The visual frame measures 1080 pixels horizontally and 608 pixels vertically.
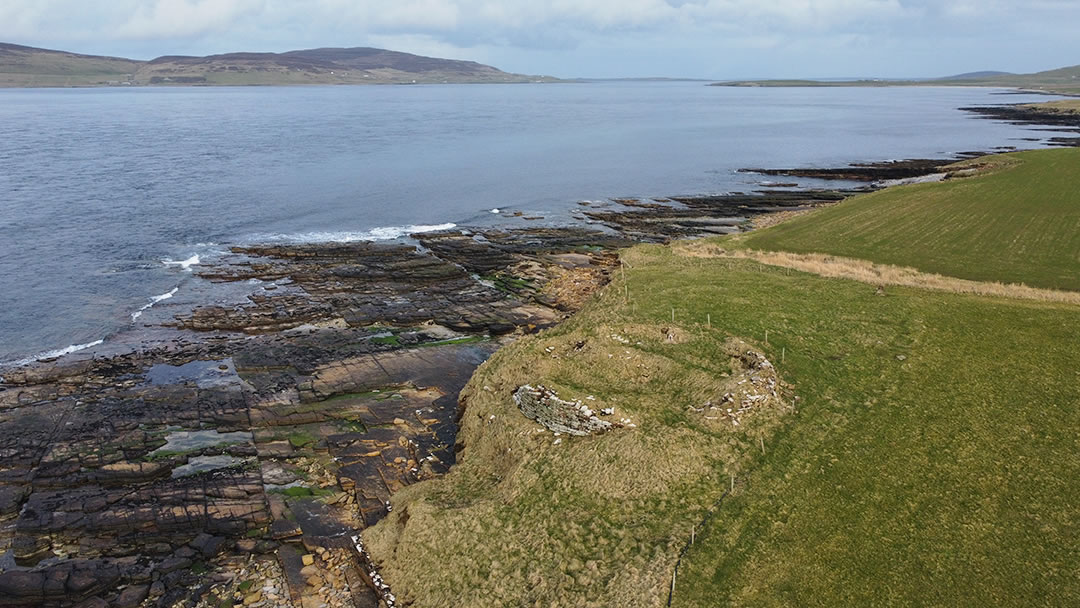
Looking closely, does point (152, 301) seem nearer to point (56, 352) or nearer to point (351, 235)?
point (56, 352)

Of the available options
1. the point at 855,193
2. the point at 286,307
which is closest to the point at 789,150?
the point at 855,193

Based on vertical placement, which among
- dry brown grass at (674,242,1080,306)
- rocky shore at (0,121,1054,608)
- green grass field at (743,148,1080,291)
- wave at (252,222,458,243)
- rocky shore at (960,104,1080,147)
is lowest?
rocky shore at (0,121,1054,608)

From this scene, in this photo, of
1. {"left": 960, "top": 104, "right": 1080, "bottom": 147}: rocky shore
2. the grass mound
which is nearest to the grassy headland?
the grass mound

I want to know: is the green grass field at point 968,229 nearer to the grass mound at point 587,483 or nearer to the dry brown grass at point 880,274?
the dry brown grass at point 880,274

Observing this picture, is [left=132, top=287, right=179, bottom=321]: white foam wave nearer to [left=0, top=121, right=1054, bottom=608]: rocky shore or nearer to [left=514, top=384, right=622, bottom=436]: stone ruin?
[left=0, top=121, right=1054, bottom=608]: rocky shore

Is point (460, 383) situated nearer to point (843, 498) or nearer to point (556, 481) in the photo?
point (556, 481)

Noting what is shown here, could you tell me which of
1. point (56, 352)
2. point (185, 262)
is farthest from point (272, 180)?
point (56, 352)
